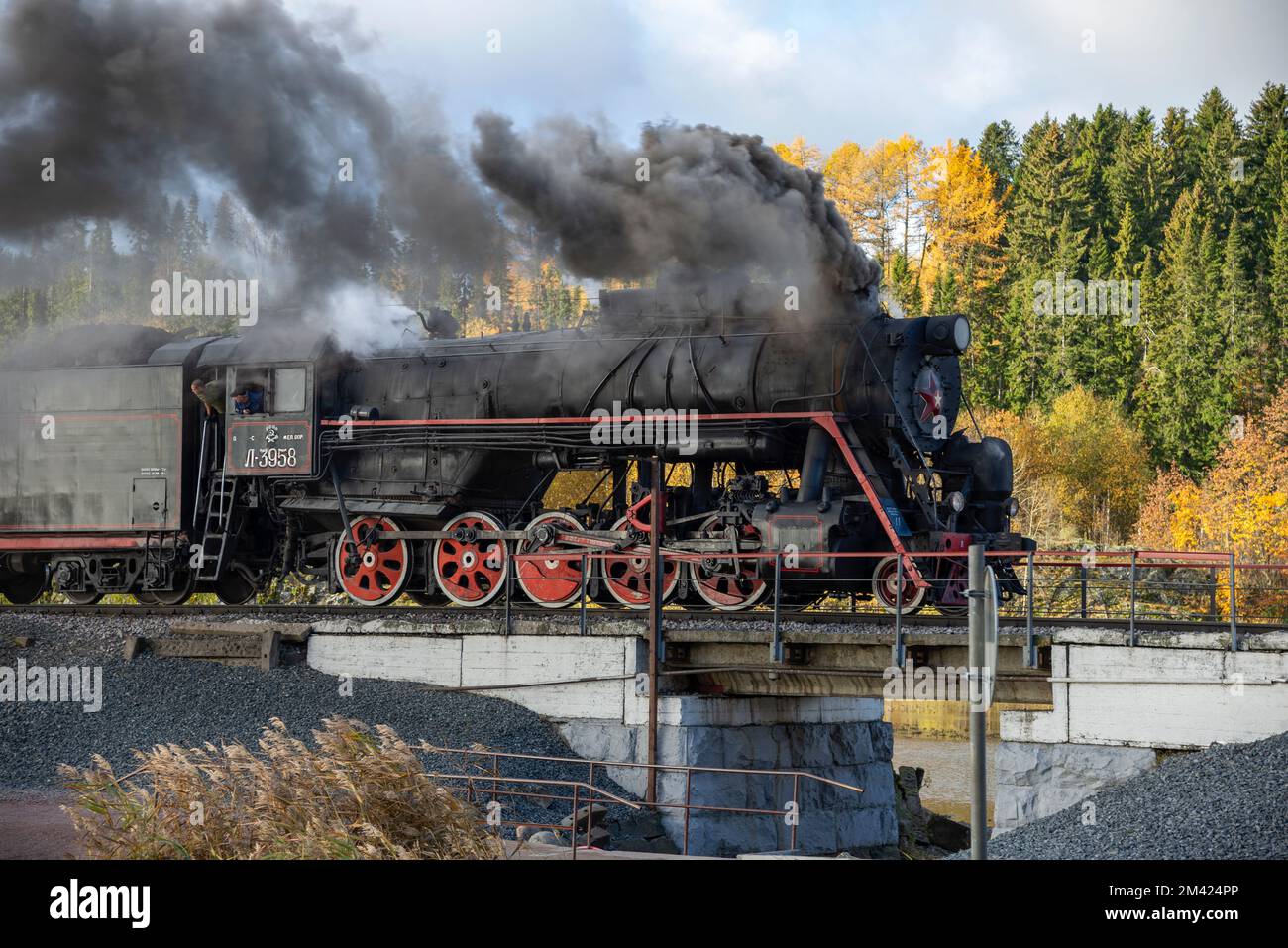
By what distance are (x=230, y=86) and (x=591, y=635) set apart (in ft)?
32.3

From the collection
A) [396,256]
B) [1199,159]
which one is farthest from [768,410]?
[1199,159]

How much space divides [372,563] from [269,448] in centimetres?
214

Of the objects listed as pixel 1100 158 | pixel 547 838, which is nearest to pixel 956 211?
pixel 1100 158

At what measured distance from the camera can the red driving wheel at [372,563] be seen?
58.6 feet

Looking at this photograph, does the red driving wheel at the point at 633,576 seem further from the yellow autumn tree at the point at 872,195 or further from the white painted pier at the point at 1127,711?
the yellow autumn tree at the point at 872,195

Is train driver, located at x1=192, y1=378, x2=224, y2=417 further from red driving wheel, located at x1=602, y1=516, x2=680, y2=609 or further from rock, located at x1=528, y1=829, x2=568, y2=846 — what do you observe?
rock, located at x1=528, y1=829, x2=568, y2=846

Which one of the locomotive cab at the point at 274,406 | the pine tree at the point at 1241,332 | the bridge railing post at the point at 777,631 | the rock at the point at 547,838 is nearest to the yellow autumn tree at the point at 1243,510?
the pine tree at the point at 1241,332

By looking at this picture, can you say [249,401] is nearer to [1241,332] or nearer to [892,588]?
[892,588]

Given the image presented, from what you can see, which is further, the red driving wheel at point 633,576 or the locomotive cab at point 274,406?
the locomotive cab at point 274,406

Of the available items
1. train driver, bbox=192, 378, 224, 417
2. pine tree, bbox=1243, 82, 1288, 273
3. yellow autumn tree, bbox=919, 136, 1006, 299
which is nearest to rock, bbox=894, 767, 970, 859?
train driver, bbox=192, 378, 224, 417

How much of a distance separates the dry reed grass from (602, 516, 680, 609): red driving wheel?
6.42m

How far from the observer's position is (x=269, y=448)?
18484 mm

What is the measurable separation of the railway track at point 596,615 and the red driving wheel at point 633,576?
17 cm

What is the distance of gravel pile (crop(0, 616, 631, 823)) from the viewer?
14531 millimetres
